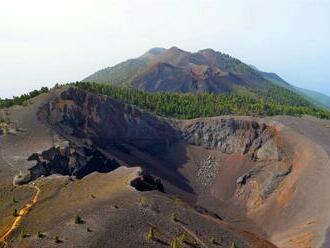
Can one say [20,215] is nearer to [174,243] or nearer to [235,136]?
[174,243]

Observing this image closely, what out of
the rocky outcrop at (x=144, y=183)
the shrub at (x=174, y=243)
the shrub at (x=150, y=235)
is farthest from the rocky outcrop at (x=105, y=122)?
the shrub at (x=174, y=243)

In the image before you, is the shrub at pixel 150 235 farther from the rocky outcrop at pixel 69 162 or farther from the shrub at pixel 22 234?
the rocky outcrop at pixel 69 162

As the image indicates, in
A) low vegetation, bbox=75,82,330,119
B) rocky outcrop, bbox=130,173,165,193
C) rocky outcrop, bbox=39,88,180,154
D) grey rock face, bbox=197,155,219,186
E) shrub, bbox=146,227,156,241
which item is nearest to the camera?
shrub, bbox=146,227,156,241

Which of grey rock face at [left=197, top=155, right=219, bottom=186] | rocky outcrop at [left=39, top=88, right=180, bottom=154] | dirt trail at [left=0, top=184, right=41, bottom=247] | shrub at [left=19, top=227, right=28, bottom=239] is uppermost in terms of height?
shrub at [left=19, top=227, right=28, bottom=239]

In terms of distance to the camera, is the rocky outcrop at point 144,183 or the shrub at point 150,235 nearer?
the shrub at point 150,235

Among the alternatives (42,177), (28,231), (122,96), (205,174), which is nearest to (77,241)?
(28,231)

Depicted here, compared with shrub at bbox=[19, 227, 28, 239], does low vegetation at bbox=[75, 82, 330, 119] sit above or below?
below

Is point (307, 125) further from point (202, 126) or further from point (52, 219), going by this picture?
point (52, 219)

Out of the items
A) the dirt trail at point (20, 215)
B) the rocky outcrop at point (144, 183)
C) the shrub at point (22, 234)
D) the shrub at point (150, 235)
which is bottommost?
the dirt trail at point (20, 215)

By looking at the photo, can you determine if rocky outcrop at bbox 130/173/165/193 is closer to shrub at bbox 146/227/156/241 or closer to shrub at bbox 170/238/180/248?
shrub at bbox 146/227/156/241

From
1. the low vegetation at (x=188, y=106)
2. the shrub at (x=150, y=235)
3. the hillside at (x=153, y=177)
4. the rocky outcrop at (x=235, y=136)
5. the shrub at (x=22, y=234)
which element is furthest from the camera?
the low vegetation at (x=188, y=106)

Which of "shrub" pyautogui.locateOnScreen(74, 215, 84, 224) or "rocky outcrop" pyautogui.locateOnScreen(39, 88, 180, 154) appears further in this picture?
"rocky outcrop" pyautogui.locateOnScreen(39, 88, 180, 154)

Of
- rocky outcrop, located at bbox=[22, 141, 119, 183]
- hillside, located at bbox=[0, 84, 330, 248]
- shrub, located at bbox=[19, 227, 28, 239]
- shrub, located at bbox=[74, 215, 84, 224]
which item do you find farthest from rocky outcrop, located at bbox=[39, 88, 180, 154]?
shrub, located at bbox=[74, 215, 84, 224]

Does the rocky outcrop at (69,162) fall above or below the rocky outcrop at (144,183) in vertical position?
below
